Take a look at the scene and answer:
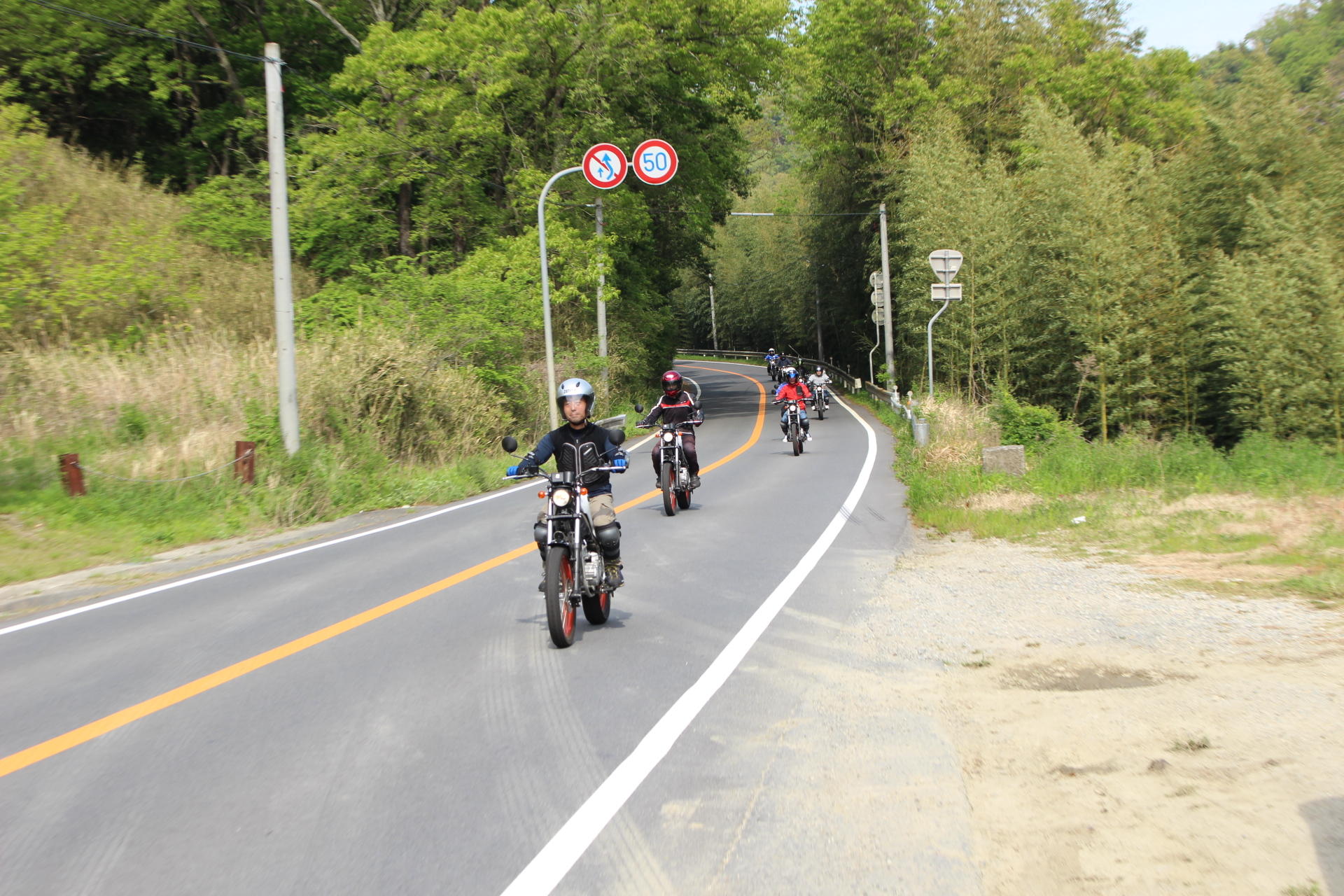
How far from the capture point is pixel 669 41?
38.1 m

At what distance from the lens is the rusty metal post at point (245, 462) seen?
1550cm

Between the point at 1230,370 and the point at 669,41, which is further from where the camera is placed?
the point at 669,41

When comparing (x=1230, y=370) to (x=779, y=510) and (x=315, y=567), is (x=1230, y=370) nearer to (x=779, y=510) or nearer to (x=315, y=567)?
(x=779, y=510)

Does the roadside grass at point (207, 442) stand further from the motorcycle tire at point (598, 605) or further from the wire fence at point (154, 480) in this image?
the motorcycle tire at point (598, 605)

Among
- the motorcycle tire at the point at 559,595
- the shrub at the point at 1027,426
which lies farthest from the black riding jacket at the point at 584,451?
the shrub at the point at 1027,426

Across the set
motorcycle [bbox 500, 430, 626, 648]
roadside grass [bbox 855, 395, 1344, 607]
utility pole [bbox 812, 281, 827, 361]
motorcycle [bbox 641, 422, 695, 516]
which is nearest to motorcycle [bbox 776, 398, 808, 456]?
roadside grass [bbox 855, 395, 1344, 607]

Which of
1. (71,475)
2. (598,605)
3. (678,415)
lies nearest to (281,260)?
(71,475)

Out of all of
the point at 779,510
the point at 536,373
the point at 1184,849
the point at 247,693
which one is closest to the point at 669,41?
the point at 536,373

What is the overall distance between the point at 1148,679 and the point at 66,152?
30.8 m

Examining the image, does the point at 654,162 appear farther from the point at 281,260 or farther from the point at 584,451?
the point at 584,451

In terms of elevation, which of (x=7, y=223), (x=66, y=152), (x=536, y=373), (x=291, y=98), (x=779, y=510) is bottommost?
(x=779, y=510)

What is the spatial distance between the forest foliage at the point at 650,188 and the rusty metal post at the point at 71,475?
486 cm

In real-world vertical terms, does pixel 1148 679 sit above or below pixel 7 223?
below

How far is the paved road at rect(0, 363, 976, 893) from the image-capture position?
396 centimetres
